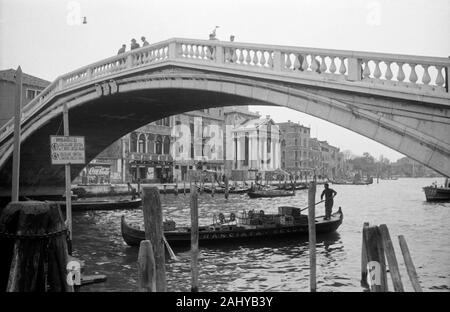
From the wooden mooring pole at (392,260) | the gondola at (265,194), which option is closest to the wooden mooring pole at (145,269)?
the wooden mooring pole at (392,260)

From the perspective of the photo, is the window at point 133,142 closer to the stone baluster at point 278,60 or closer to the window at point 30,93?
the window at point 30,93

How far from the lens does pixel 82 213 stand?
1589 centimetres

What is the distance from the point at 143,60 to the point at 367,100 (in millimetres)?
5940

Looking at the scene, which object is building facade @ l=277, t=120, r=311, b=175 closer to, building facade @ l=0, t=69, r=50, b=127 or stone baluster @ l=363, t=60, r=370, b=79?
building facade @ l=0, t=69, r=50, b=127

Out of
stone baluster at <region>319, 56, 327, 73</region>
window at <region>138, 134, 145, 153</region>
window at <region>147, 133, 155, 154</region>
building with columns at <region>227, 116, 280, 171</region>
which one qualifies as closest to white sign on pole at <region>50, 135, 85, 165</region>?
stone baluster at <region>319, 56, 327, 73</region>

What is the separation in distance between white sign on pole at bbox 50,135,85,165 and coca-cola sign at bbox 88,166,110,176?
2043cm

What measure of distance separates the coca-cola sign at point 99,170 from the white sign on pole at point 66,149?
20431 millimetres

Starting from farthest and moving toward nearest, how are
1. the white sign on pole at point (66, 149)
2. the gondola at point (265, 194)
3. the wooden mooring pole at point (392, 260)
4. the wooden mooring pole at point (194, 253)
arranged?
the gondola at point (265, 194) < the white sign on pole at point (66, 149) < the wooden mooring pole at point (194, 253) < the wooden mooring pole at point (392, 260)

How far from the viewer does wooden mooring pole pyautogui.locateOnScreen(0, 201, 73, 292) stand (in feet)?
8.55

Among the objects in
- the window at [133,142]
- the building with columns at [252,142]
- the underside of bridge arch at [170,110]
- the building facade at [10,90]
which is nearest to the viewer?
the underside of bridge arch at [170,110]

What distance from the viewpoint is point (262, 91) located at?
25.6 feet

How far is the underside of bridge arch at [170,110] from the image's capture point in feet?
19.7

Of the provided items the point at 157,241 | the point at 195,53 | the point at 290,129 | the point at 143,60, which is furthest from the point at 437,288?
the point at 290,129
